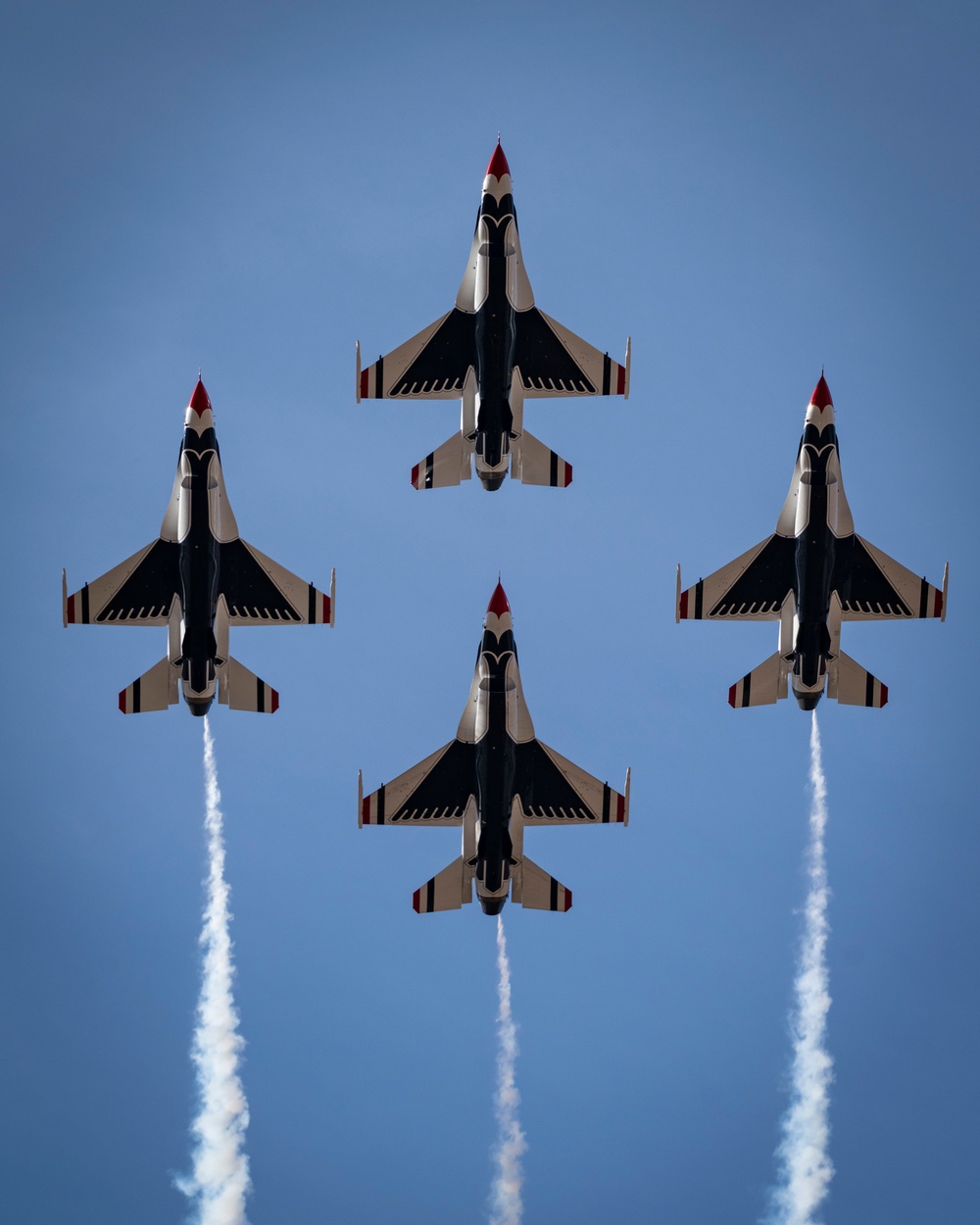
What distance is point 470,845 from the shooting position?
237 feet

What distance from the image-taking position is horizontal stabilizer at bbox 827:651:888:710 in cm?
7475

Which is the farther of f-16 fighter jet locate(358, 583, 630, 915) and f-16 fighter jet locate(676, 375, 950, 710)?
f-16 fighter jet locate(676, 375, 950, 710)

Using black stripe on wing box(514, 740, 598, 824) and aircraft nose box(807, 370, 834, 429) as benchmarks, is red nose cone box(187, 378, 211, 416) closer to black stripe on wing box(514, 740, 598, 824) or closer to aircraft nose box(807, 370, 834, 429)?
black stripe on wing box(514, 740, 598, 824)

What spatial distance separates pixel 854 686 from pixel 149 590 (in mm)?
22602

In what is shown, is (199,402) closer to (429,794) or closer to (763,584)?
(429,794)

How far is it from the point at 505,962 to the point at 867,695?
15.8 m

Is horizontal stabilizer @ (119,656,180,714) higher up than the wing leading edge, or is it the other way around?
horizontal stabilizer @ (119,656,180,714)

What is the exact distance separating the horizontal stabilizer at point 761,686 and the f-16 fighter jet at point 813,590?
0.03 m

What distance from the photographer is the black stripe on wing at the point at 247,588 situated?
7325 centimetres

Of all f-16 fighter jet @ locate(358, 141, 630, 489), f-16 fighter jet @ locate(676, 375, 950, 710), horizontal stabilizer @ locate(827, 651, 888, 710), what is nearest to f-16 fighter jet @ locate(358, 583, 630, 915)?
f-16 fighter jet @ locate(676, 375, 950, 710)

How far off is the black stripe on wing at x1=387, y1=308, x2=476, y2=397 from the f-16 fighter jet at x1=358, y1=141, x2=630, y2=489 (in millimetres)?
32

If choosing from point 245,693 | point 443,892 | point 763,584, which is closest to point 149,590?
point 245,693

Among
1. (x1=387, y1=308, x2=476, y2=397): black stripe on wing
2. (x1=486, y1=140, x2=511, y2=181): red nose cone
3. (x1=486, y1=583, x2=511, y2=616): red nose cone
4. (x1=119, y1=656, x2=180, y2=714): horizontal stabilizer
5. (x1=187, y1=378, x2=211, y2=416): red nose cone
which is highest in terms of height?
(x1=486, y1=140, x2=511, y2=181): red nose cone

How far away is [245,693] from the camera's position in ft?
242
